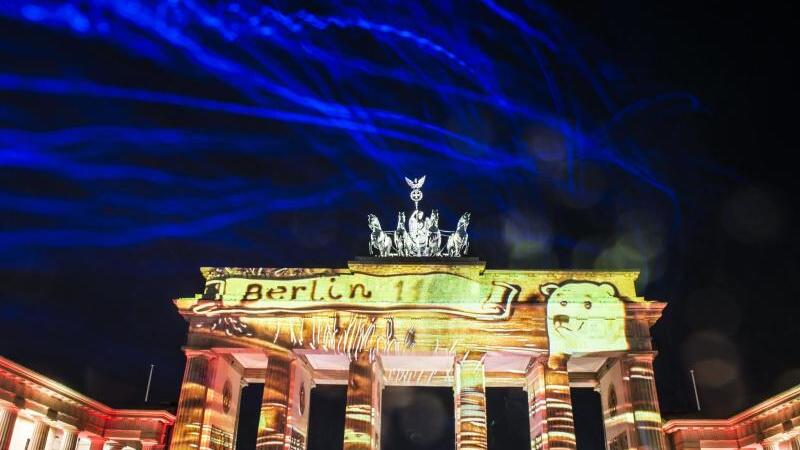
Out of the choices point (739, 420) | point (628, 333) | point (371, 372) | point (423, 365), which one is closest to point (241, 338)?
point (371, 372)

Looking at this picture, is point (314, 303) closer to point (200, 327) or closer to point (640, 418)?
point (200, 327)

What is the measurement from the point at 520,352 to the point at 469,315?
11.0ft

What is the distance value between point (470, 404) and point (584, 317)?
26.1ft

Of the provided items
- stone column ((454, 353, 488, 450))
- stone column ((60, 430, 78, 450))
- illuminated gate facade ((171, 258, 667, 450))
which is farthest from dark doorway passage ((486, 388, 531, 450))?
stone column ((60, 430, 78, 450))

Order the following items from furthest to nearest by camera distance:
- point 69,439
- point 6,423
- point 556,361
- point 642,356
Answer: point 69,439 → point 556,361 → point 642,356 → point 6,423

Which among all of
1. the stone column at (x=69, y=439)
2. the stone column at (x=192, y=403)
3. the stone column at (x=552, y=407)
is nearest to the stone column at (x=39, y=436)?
the stone column at (x=69, y=439)

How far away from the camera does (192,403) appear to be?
3144 centimetres

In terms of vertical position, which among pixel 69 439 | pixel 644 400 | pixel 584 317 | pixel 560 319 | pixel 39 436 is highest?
pixel 584 317

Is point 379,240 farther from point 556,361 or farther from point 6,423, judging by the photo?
point 6,423

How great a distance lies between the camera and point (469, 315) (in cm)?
3284

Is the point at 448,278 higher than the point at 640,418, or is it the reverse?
the point at 448,278

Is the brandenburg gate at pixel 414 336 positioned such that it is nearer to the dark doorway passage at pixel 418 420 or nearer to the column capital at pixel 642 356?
the column capital at pixel 642 356

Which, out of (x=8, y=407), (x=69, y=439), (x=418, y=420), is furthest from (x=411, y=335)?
(x=418, y=420)

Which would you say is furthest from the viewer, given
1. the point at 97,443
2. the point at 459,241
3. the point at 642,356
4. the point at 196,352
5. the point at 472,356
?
the point at 97,443
